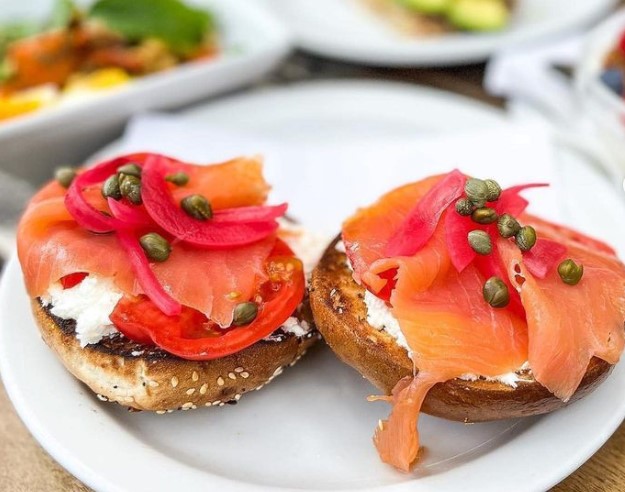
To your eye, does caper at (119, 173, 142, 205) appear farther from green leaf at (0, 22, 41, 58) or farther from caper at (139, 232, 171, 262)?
green leaf at (0, 22, 41, 58)

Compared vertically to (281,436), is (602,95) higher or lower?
higher

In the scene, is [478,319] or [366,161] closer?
[478,319]

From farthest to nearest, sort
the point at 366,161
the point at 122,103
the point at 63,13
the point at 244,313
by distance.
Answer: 1. the point at 63,13
2. the point at 122,103
3. the point at 366,161
4. the point at 244,313

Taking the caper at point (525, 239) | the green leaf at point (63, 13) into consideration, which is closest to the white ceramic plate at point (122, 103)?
the green leaf at point (63, 13)

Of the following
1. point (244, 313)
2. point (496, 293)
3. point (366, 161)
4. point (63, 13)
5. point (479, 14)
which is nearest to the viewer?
point (496, 293)

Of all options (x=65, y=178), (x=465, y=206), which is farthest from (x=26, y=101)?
(x=465, y=206)

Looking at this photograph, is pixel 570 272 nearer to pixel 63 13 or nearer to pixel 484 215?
pixel 484 215

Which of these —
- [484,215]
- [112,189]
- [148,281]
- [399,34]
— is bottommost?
[399,34]

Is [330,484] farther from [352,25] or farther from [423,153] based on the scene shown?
[352,25]
